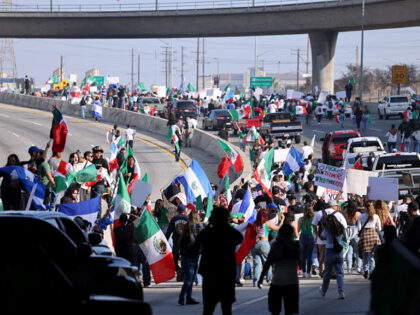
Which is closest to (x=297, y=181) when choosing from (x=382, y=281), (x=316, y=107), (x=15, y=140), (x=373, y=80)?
(x=382, y=281)

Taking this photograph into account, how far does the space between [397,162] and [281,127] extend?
21753 millimetres

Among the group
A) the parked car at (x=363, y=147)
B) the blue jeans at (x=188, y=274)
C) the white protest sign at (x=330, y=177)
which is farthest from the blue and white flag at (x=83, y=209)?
the parked car at (x=363, y=147)

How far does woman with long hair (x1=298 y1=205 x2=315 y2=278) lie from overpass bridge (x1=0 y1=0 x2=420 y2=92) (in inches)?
2180

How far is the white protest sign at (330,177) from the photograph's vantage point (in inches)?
773

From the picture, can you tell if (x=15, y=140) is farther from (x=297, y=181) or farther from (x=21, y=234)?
(x=21, y=234)

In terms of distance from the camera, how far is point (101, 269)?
8.76 meters

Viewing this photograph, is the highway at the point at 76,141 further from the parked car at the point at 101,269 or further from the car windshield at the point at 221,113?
the parked car at the point at 101,269

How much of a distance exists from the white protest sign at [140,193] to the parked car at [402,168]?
28.2ft

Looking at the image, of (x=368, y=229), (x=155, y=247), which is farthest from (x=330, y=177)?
(x=155, y=247)

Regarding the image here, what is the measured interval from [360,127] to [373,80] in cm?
11240

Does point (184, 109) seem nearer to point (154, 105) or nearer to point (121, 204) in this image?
point (154, 105)

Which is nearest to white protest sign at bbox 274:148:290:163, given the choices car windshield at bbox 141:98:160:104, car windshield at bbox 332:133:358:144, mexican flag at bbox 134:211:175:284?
car windshield at bbox 332:133:358:144

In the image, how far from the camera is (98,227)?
51.6ft

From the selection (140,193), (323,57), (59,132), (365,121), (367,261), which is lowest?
(367,261)
